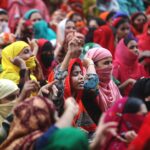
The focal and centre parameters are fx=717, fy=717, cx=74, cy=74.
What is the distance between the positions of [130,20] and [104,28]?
1.36 meters

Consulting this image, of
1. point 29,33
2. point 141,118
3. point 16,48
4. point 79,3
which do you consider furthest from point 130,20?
point 141,118

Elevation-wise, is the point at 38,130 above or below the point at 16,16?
below

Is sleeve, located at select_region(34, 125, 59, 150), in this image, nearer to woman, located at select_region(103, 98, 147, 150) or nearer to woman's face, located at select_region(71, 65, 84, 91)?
woman, located at select_region(103, 98, 147, 150)

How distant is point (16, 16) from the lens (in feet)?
36.7

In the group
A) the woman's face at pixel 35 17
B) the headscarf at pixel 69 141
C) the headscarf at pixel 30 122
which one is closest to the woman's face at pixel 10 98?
the headscarf at pixel 30 122

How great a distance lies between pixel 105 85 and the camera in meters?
7.29

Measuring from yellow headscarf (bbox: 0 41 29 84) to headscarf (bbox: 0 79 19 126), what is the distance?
0.86 meters

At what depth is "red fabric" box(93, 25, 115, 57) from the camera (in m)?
9.90

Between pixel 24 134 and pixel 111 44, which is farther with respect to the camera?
pixel 111 44

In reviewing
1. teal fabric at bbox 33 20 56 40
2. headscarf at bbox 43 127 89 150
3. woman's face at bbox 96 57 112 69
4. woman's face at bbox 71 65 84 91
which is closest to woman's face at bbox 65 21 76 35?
teal fabric at bbox 33 20 56 40

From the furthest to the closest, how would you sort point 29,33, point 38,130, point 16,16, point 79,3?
1. point 79,3
2. point 16,16
3. point 29,33
4. point 38,130

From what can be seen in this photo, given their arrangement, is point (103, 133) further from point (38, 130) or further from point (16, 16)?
point (16, 16)

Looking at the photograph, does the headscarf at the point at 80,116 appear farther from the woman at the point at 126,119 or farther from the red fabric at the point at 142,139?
the red fabric at the point at 142,139

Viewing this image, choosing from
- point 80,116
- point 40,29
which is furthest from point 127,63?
point 40,29
